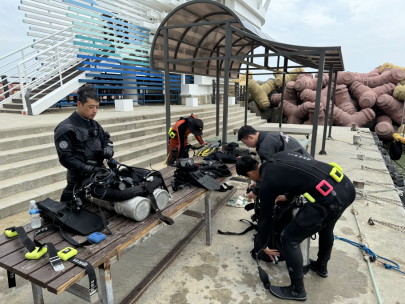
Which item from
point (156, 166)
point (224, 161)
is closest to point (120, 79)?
point (156, 166)

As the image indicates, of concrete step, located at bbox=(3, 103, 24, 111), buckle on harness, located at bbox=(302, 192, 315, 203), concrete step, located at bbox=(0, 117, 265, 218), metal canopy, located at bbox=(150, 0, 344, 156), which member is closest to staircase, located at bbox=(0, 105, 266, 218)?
concrete step, located at bbox=(0, 117, 265, 218)

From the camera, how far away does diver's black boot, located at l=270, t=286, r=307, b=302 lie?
2483 millimetres

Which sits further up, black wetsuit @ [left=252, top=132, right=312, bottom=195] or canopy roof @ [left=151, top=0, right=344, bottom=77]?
canopy roof @ [left=151, top=0, right=344, bottom=77]

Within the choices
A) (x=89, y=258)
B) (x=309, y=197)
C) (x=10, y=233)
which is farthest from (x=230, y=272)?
(x=10, y=233)

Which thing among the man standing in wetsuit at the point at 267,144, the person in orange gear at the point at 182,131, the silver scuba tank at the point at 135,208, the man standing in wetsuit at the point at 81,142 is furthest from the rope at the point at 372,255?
the man standing in wetsuit at the point at 81,142

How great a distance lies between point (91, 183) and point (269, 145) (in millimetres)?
2030

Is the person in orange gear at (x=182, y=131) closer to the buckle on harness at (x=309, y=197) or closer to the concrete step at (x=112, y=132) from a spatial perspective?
the buckle on harness at (x=309, y=197)

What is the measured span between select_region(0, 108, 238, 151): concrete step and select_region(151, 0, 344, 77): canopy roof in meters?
1.89

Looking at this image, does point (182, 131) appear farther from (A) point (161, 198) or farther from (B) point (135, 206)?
(B) point (135, 206)

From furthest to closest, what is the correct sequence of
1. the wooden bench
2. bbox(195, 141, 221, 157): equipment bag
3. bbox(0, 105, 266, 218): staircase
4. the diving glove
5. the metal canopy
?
the metal canopy, bbox(195, 141, 221, 157): equipment bag, bbox(0, 105, 266, 218): staircase, the diving glove, the wooden bench

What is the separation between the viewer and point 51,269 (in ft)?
5.49

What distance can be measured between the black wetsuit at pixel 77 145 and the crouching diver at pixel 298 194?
5.80 ft

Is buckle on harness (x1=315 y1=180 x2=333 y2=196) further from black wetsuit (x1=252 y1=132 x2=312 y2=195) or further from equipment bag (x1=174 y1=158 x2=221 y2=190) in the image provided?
equipment bag (x1=174 y1=158 x2=221 y2=190)

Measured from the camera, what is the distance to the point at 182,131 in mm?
4547
